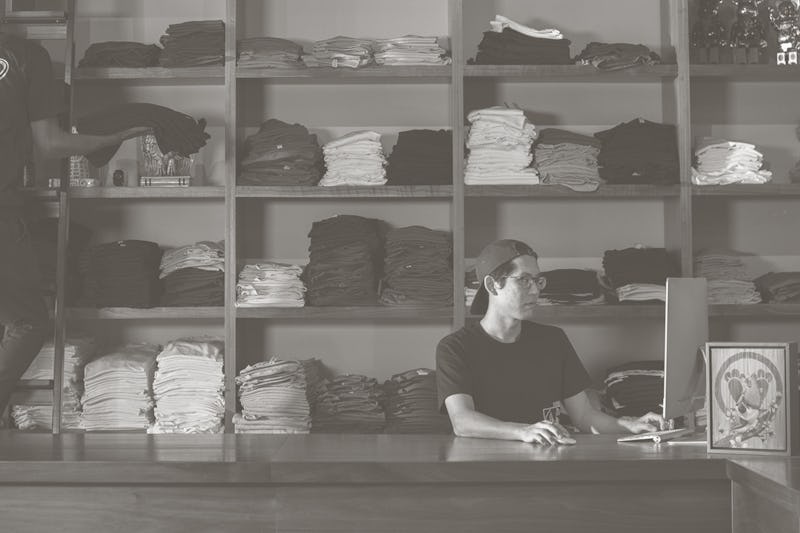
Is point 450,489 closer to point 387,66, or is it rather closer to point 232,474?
point 232,474

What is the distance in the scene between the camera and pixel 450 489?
2180mm

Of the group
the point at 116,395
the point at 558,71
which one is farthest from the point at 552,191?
the point at 116,395

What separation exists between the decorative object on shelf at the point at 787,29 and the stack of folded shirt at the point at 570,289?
1.29 meters

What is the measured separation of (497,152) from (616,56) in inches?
25.8

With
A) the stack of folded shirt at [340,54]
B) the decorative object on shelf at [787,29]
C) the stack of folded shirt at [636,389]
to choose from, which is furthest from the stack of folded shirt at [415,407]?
the decorative object on shelf at [787,29]

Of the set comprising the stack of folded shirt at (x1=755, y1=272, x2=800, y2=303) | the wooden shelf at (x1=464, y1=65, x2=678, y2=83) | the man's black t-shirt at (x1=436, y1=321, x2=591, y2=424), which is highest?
the wooden shelf at (x1=464, y1=65, x2=678, y2=83)

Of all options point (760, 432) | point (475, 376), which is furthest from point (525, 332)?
point (760, 432)

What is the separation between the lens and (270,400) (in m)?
4.04

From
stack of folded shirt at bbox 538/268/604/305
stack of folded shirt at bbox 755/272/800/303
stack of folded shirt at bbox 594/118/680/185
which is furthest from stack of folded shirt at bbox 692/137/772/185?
stack of folded shirt at bbox 538/268/604/305

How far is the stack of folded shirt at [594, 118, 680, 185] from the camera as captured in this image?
4.14 meters

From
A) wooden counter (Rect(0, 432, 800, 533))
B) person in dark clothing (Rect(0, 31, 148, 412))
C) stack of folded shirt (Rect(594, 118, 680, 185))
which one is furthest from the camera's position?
stack of folded shirt (Rect(594, 118, 680, 185))

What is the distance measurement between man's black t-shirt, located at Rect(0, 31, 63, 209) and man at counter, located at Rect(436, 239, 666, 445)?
6.03 ft

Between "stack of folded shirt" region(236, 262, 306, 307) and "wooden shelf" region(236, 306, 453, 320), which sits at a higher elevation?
"stack of folded shirt" region(236, 262, 306, 307)

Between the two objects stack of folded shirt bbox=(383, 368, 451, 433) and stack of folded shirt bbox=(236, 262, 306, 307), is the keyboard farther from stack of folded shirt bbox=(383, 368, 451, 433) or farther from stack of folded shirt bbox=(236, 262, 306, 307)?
stack of folded shirt bbox=(236, 262, 306, 307)
